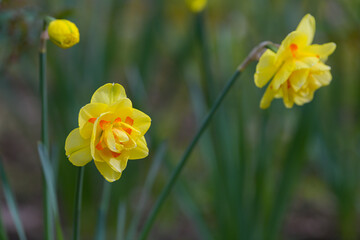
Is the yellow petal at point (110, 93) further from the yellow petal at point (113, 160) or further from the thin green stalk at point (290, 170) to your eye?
the thin green stalk at point (290, 170)

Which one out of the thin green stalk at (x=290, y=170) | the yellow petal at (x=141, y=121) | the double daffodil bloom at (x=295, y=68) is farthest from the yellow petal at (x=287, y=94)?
the thin green stalk at (x=290, y=170)

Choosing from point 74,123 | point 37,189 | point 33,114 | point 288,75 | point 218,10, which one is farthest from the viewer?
point 218,10

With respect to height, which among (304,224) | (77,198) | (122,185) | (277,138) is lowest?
(122,185)

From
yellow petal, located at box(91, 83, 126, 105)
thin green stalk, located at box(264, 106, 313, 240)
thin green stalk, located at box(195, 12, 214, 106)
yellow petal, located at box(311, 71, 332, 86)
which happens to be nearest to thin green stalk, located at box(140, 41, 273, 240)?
yellow petal, located at box(311, 71, 332, 86)

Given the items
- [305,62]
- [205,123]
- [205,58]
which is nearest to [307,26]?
[305,62]

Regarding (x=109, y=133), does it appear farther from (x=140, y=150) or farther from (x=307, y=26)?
(x=307, y=26)

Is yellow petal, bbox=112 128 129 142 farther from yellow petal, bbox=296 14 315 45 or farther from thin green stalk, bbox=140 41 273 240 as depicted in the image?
yellow petal, bbox=296 14 315 45

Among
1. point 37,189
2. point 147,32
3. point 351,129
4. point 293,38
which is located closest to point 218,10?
point 147,32

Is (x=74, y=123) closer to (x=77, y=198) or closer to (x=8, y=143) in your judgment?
(x=77, y=198)
